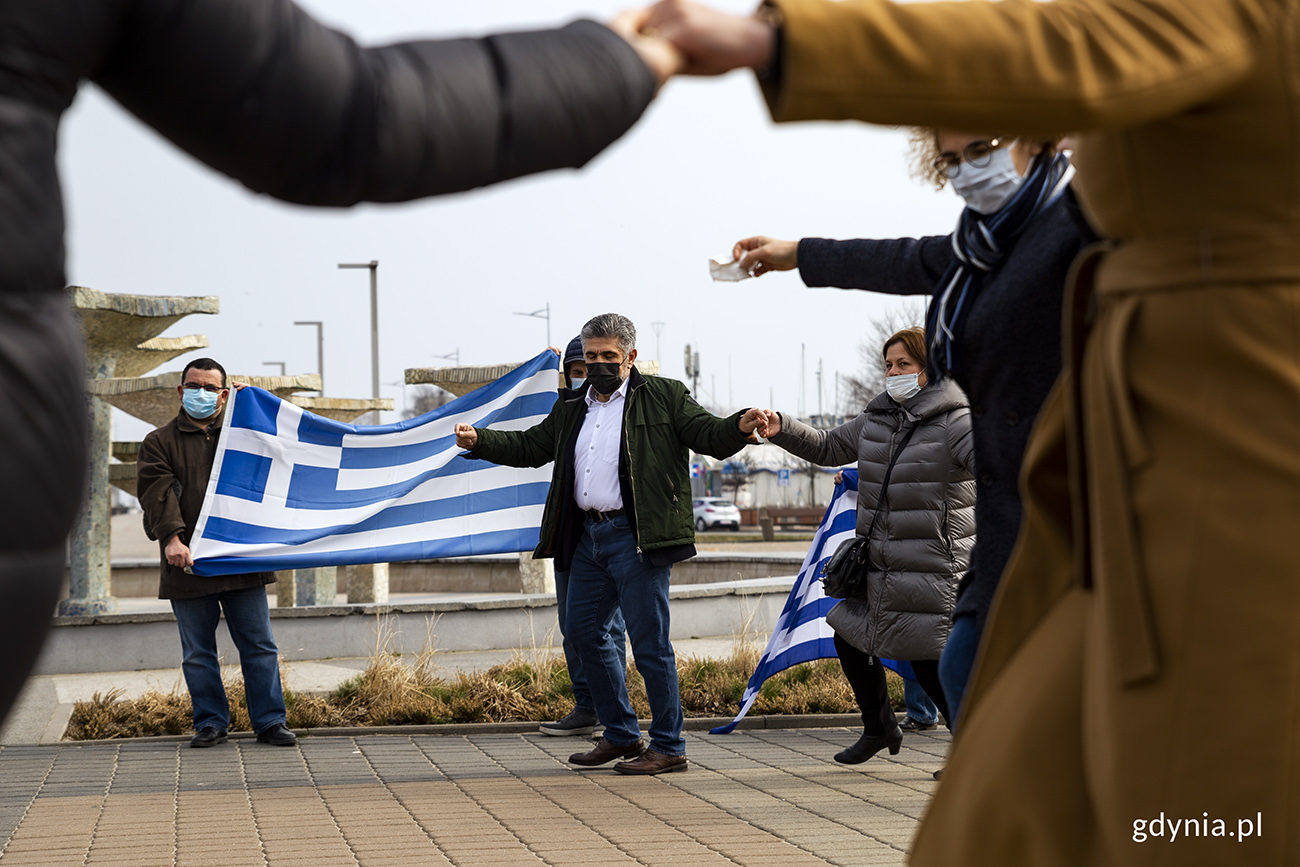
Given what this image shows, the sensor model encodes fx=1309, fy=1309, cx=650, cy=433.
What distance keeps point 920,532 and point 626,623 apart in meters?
1.66

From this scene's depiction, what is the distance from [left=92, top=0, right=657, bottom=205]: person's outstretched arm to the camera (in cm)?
136

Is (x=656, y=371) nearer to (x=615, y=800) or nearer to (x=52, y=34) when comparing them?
(x=615, y=800)

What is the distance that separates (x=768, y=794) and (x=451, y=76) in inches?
215

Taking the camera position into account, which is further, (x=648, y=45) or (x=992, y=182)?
(x=992, y=182)

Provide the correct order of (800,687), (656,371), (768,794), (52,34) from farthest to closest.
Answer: (656,371) → (800,687) → (768,794) → (52,34)

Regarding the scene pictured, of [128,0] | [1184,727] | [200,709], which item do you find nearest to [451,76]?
[128,0]

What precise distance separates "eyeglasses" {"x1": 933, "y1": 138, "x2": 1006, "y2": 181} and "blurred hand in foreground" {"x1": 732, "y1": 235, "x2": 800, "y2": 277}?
0.44 metres

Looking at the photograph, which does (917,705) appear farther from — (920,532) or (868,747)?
(920,532)

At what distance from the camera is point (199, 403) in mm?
8531

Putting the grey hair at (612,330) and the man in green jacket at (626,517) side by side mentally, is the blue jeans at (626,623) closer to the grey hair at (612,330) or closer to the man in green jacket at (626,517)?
the man in green jacket at (626,517)

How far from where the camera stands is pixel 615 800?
20.7 feet

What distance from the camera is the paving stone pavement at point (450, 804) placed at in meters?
5.29

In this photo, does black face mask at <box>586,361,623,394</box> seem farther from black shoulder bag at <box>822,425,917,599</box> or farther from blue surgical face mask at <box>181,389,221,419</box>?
blue surgical face mask at <box>181,389,221,419</box>

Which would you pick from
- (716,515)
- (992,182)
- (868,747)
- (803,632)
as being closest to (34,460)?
(992,182)
